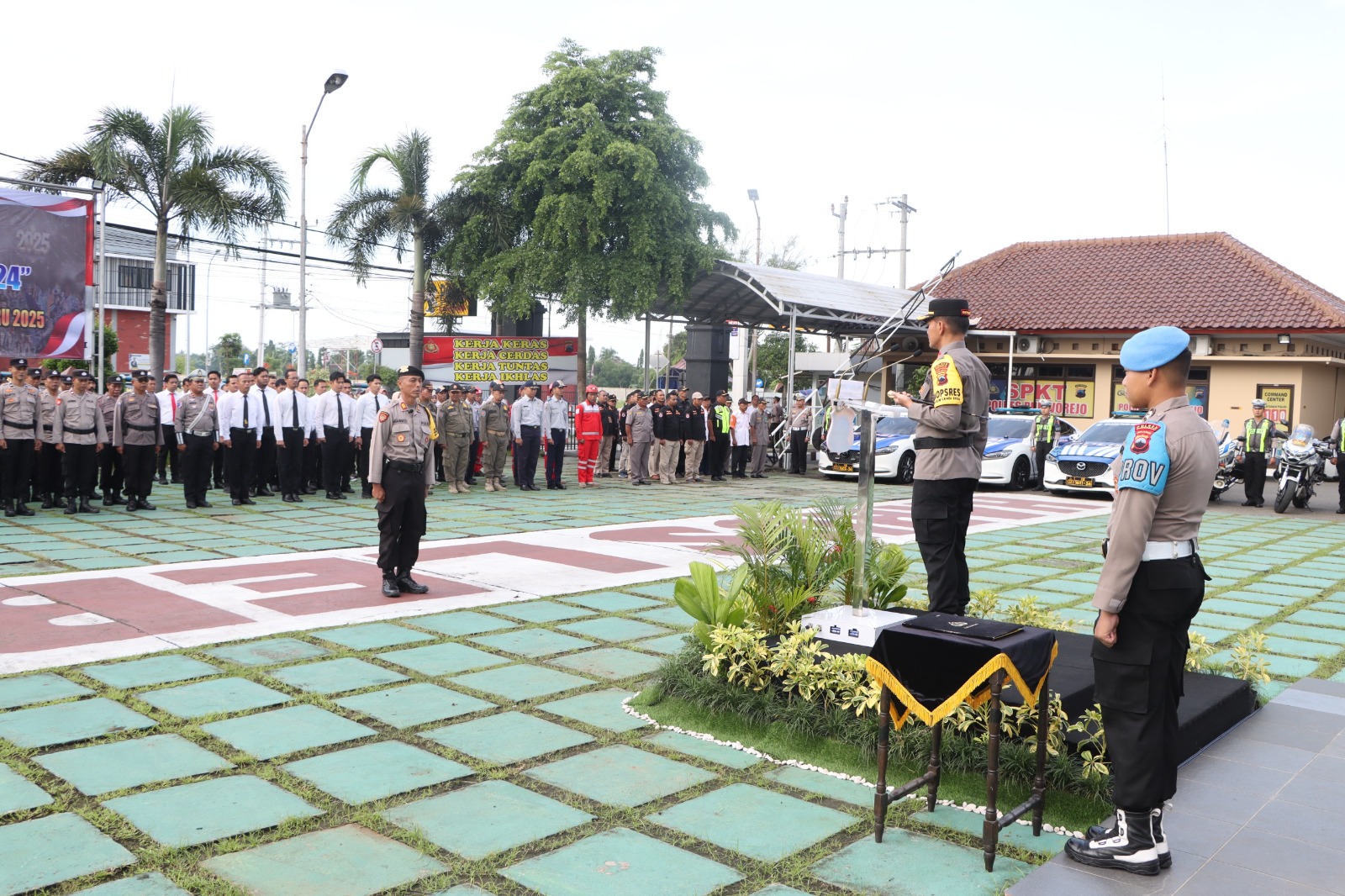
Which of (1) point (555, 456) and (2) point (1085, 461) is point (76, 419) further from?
(2) point (1085, 461)

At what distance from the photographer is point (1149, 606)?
10.8ft

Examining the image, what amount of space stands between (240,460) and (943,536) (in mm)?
10379

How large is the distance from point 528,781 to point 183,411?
10.4 metres

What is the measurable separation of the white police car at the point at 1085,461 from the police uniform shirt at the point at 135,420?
13692mm

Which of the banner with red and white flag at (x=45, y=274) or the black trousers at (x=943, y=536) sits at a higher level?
the banner with red and white flag at (x=45, y=274)

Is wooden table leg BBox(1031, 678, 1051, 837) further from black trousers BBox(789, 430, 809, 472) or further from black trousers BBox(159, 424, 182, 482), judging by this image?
black trousers BBox(789, 430, 809, 472)

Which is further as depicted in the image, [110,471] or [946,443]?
[110,471]

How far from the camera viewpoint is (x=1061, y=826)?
12.4 feet

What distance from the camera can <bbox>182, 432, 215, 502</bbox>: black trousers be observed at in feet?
41.1

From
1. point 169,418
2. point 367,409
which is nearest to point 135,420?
point 169,418

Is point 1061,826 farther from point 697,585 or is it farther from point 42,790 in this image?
point 42,790

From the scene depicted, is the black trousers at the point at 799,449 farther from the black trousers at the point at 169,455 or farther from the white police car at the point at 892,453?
the black trousers at the point at 169,455

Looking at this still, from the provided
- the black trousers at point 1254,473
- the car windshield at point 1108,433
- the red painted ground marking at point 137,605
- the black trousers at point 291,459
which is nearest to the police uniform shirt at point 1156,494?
the red painted ground marking at point 137,605

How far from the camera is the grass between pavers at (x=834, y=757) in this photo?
388cm
